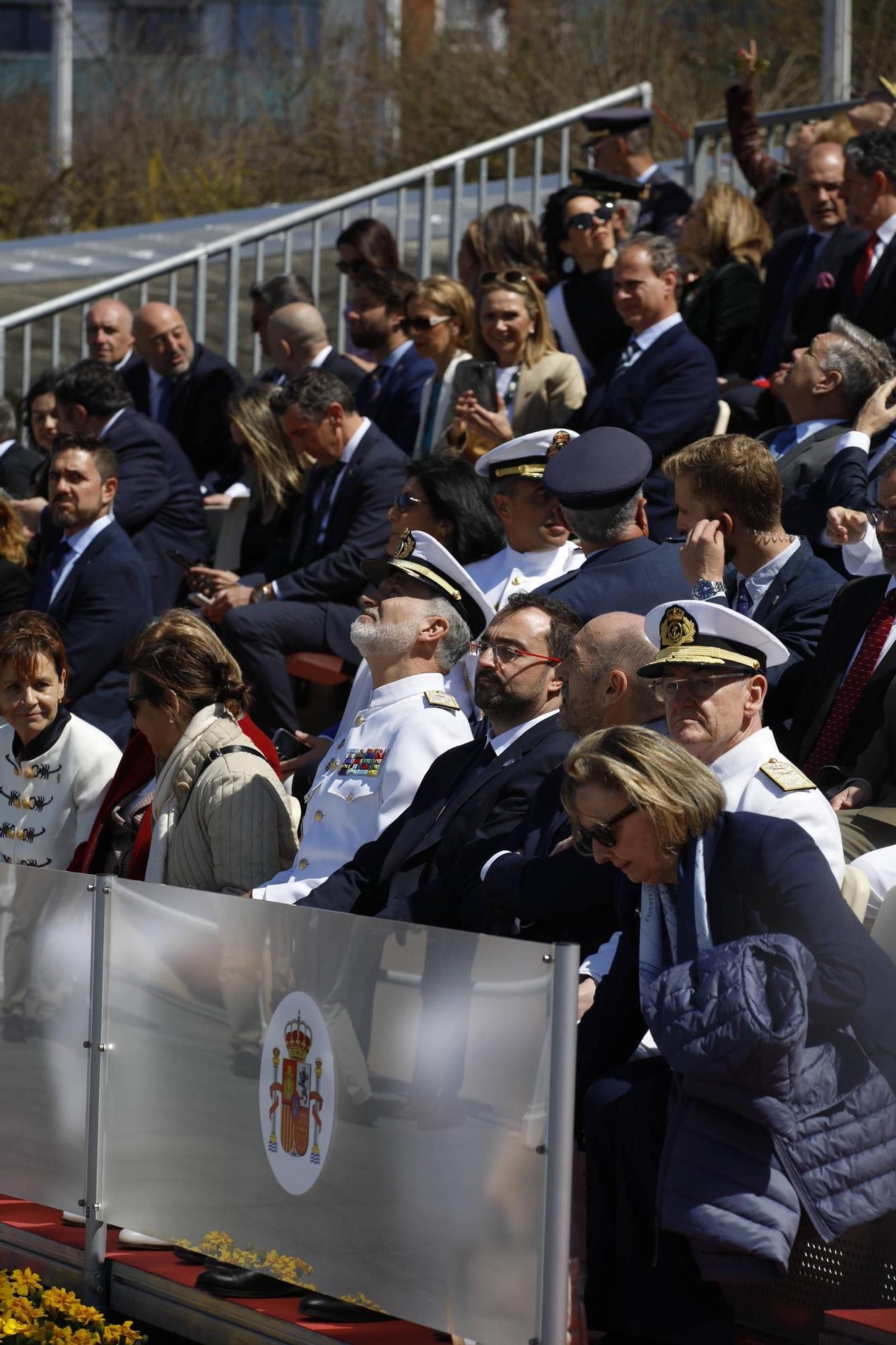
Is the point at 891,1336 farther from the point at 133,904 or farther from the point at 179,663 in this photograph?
the point at 179,663

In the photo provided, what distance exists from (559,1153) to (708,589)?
2016 millimetres

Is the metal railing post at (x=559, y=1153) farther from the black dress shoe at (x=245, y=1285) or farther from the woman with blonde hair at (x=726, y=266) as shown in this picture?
the woman with blonde hair at (x=726, y=266)

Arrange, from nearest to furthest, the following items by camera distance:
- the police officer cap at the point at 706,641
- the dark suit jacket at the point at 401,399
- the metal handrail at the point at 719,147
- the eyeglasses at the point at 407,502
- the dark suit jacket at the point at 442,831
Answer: the police officer cap at the point at 706,641, the dark suit jacket at the point at 442,831, the eyeglasses at the point at 407,502, the dark suit jacket at the point at 401,399, the metal handrail at the point at 719,147

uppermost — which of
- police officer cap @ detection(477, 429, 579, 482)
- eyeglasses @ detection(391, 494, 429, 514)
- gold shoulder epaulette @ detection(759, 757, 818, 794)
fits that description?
police officer cap @ detection(477, 429, 579, 482)

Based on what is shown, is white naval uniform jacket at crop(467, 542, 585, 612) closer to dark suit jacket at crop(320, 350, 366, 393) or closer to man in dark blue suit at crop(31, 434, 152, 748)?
man in dark blue suit at crop(31, 434, 152, 748)

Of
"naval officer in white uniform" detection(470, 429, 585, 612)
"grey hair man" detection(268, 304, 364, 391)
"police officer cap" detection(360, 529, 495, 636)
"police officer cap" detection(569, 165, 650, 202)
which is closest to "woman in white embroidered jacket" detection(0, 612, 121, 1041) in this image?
"police officer cap" detection(360, 529, 495, 636)

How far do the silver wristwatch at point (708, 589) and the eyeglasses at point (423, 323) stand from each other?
324cm

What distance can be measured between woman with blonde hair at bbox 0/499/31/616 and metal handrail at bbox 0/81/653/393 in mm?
3204

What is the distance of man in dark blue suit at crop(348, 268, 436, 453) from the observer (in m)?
8.54

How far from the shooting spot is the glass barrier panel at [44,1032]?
4.33 meters

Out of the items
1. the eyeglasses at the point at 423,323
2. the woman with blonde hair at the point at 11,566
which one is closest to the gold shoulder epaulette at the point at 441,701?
the woman with blonde hair at the point at 11,566

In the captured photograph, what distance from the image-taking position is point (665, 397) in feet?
22.8

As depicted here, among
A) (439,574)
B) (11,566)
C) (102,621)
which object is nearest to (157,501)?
(11,566)

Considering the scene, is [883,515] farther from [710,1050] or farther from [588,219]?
[588,219]
